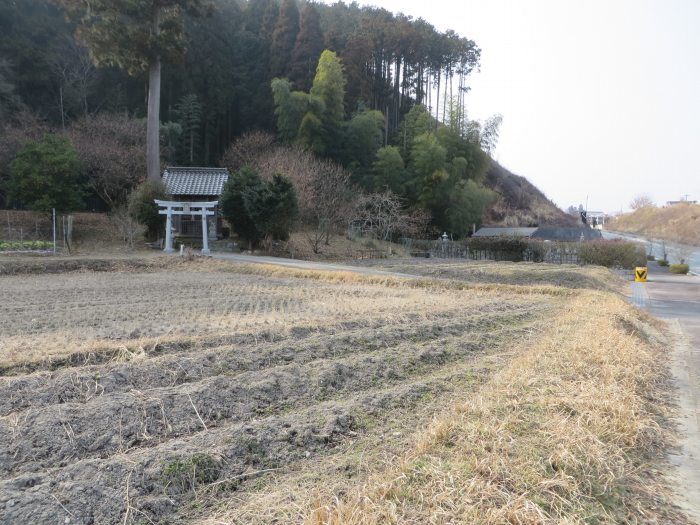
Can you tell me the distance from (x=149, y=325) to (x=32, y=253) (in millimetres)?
10344

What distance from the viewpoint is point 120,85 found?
24.0m

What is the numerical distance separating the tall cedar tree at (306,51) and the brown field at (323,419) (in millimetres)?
22553

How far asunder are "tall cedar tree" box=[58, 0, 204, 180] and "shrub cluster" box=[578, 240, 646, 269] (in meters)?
15.8

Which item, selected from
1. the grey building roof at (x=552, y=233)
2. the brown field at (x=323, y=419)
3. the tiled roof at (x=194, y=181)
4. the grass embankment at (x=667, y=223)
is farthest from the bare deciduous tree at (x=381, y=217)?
the brown field at (x=323, y=419)

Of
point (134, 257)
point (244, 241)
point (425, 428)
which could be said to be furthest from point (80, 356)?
Result: point (244, 241)

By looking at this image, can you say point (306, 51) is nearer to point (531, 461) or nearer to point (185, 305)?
point (185, 305)

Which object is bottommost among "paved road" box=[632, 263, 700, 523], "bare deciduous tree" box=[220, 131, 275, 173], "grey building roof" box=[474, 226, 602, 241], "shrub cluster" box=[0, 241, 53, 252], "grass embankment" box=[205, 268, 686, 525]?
"paved road" box=[632, 263, 700, 523]

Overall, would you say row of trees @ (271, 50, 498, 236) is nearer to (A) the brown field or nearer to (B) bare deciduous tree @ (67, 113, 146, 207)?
(B) bare deciduous tree @ (67, 113, 146, 207)

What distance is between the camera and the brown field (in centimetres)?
200

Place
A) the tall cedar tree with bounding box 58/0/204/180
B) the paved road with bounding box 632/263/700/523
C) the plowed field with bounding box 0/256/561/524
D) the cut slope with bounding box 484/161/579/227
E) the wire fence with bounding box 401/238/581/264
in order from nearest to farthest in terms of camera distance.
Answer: the plowed field with bounding box 0/256/561/524, the paved road with bounding box 632/263/700/523, the tall cedar tree with bounding box 58/0/204/180, the wire fence with bounding box 401/238/581/264, the cut slope with bounding box 484/161/579/227

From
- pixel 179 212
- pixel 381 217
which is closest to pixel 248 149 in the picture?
pixel 381 217

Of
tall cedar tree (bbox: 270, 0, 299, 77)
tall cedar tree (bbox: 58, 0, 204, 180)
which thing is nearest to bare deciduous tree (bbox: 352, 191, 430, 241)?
tall cedar tree (bbox: 58, 0, 204, 180)

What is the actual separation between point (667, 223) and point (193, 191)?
33776mm

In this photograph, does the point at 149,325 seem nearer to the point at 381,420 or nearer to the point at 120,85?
the point at 381,420
